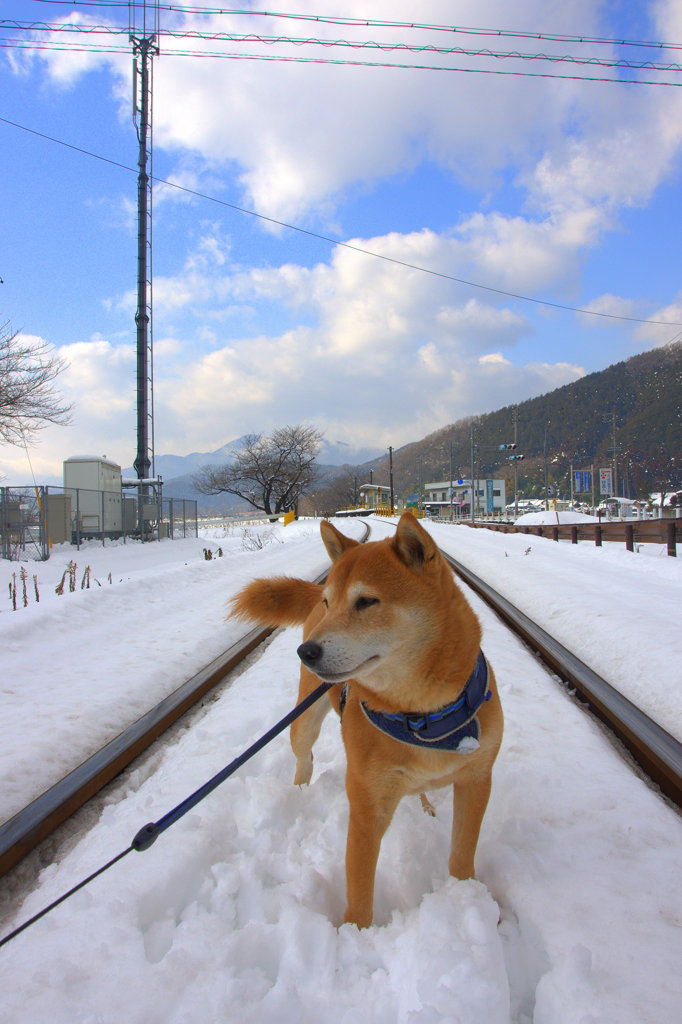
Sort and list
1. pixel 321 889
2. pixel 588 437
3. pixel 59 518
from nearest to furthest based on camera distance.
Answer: pixel 321 889, pixel 59 518, pixel 588 437

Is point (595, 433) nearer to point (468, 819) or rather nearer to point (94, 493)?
point (94, 493)

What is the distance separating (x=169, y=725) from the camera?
11.9ft

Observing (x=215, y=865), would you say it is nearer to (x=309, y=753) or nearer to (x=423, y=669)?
(x=309, y=753)

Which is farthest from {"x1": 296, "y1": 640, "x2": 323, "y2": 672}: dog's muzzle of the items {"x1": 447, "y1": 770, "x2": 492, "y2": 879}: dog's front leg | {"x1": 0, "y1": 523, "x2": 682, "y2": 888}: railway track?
{"x1": 0, "y1": 523, "x2": 682, "y2": 888}: railway track

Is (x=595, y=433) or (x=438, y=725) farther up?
(x=595, y=433)

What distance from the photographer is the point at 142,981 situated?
5.02ft

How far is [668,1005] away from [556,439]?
14770cm

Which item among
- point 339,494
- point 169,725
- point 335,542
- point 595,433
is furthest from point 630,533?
point 595,433

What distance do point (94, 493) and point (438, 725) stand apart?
18.8 metres

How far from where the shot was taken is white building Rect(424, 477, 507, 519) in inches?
2831

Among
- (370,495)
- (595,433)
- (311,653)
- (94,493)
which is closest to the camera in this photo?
(311,653)

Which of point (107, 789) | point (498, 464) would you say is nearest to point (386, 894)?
point (107, 789)

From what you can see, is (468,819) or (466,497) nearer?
(468,819)

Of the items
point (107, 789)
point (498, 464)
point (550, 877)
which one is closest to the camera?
point (550, 877)
